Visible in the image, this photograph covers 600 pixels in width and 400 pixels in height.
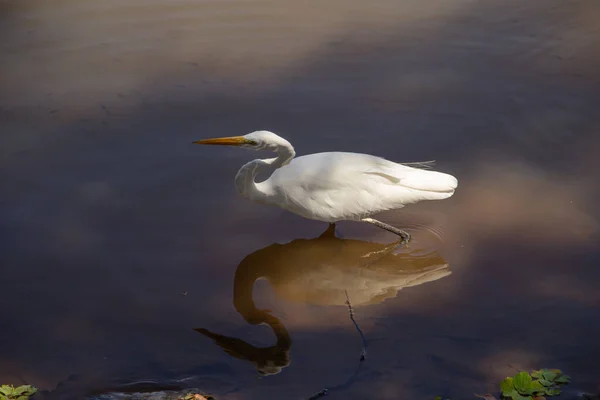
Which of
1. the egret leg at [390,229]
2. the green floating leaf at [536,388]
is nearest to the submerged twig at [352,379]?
the egret leg at [390,229]

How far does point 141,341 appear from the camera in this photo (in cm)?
401

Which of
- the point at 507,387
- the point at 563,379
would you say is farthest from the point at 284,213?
the point at 563,379

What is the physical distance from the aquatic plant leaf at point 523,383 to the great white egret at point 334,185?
4.26 feet

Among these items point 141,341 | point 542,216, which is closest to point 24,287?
point 141,341

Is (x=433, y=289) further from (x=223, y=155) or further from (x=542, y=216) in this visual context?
(x=223, y=155)

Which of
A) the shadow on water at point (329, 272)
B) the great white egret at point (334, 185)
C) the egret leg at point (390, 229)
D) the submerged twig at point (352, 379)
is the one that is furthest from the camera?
the egret leg at point (390, 229)

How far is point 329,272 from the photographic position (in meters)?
4.55

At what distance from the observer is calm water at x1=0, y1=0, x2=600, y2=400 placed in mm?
3930

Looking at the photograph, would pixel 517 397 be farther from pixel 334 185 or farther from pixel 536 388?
pixel 334 185

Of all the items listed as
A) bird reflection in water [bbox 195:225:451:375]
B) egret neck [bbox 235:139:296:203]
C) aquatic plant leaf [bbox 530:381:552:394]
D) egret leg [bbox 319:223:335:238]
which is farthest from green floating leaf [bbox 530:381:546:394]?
egret neck [bbox 235:139:296:203]

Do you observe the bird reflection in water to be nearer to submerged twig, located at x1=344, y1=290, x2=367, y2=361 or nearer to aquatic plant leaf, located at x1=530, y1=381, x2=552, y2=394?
submerged twig, located at x1=344, y1=290, x2=367, y2=361

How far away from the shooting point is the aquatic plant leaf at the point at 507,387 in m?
3.59

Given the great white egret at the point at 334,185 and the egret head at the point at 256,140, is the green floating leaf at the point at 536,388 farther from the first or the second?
the egret head at the point at 256,140

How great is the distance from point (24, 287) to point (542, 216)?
3.32 metres
